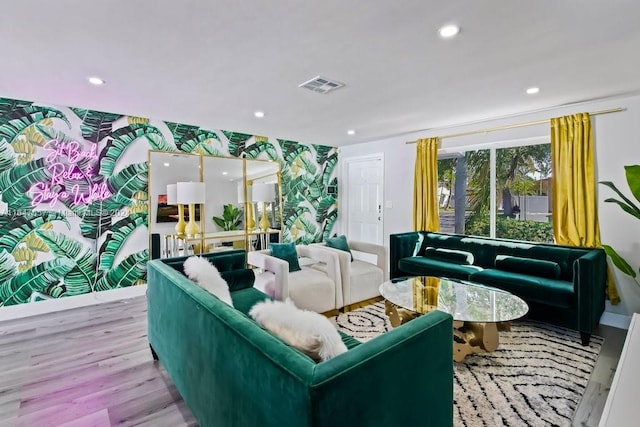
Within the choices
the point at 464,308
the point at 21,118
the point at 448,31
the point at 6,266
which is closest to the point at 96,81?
the point at 21,118

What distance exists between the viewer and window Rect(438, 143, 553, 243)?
402 cm

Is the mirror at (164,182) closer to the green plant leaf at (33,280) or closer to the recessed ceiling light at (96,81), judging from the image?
the green plant leaf at (33,280)

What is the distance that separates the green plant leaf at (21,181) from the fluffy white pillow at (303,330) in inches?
142

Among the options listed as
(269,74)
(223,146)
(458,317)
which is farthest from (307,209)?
(458,317)

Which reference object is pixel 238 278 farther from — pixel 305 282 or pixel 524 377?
pixel 524 377

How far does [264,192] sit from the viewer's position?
17.3 ft

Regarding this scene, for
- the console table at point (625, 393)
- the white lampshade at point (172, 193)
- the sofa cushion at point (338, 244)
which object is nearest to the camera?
the console table at point (625, 393)

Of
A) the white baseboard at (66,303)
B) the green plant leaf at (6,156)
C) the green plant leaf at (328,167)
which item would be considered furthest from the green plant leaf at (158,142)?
the green plant leaf at (328,167)

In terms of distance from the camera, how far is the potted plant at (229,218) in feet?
15.9

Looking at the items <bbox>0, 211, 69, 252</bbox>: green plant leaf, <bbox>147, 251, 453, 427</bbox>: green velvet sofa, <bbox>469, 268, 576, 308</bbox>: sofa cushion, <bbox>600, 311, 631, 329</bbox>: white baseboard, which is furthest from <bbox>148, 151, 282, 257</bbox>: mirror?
<bbox>600, 311, 631, 329</bbox>: white baseboard

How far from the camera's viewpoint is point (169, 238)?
→ 4418 mm

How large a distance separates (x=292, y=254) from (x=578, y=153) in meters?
3.33

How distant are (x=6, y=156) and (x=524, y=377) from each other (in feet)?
17.2

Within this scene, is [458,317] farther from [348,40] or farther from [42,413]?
[42,413]
